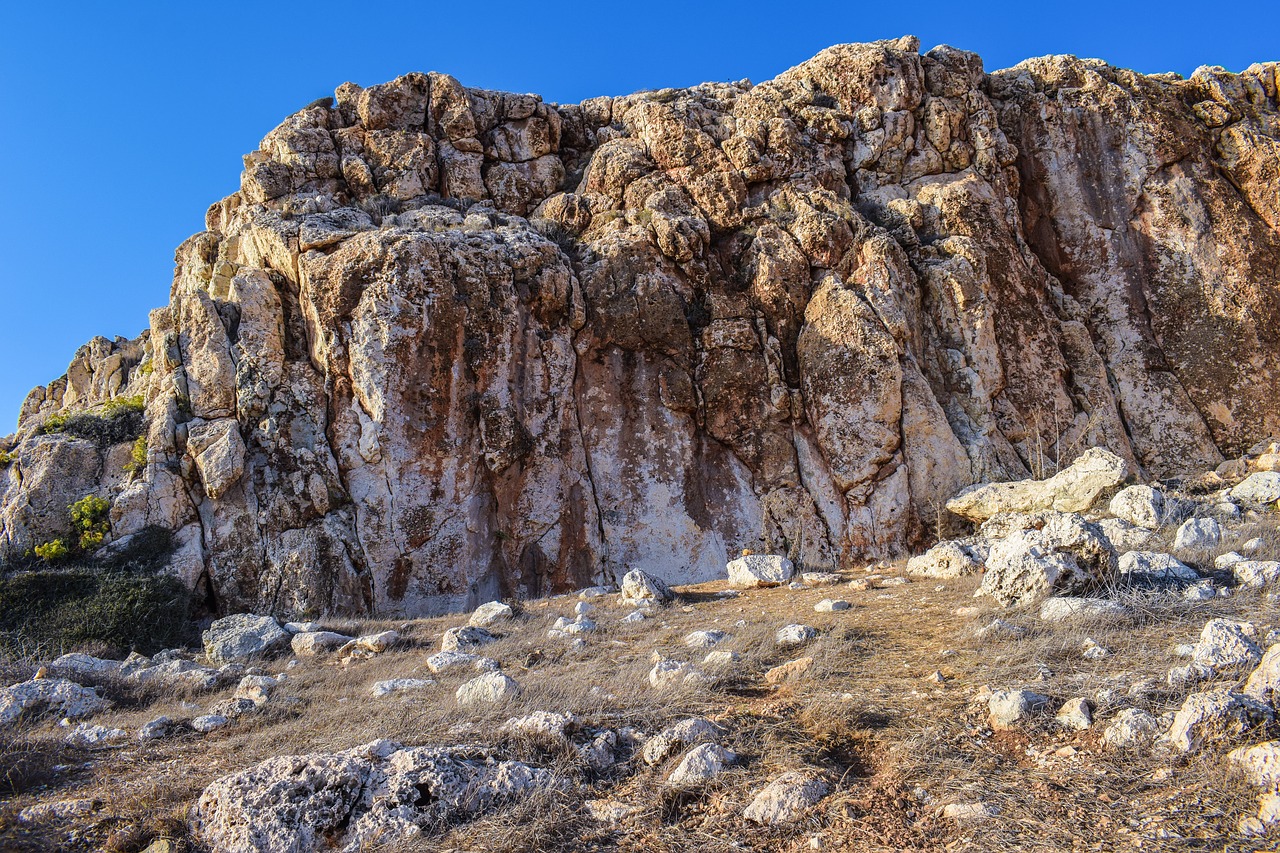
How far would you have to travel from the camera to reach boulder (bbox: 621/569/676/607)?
407 inches

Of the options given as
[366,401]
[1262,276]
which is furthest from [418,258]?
[1262,276]

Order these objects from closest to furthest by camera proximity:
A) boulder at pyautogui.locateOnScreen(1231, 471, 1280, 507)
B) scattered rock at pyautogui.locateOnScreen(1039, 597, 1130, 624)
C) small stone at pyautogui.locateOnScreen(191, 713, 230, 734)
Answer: small stone at pyautogui.locateOnScreen(191, 713, 230, 734)
scattered rock at pyautogui.locateOnScreen(1039, 597, 1130, 624)
boulder at pyautogui.locateOnScreen(1231, 471, 1280, 507)

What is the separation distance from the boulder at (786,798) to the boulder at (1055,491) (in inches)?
389

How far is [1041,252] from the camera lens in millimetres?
18891

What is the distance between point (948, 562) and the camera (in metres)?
10.2

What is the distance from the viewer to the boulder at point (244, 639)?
29.5 ft

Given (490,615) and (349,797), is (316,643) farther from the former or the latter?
(349,797)

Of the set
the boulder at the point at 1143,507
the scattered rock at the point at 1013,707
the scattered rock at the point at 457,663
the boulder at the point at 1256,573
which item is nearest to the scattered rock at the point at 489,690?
the scattered rock at the point at 457,663

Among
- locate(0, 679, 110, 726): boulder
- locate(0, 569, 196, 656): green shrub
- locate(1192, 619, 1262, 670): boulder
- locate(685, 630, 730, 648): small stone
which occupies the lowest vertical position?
locate(1192, 619, 1262, 670): boulder

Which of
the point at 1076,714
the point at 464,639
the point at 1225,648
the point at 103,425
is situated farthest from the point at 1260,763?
the point at 103,425

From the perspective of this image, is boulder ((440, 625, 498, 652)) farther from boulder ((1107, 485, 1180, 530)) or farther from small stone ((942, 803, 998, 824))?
boulder ((1107, 485, 1180, 530))

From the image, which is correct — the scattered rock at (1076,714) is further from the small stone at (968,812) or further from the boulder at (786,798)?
the boulder at (786,798)

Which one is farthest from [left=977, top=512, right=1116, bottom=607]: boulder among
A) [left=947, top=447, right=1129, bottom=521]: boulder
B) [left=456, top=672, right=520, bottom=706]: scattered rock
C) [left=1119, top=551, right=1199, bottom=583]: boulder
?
[left=947, top=447, right=1129, bottom=521]: boulder

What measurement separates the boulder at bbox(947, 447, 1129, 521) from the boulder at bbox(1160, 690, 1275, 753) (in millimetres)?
8905
